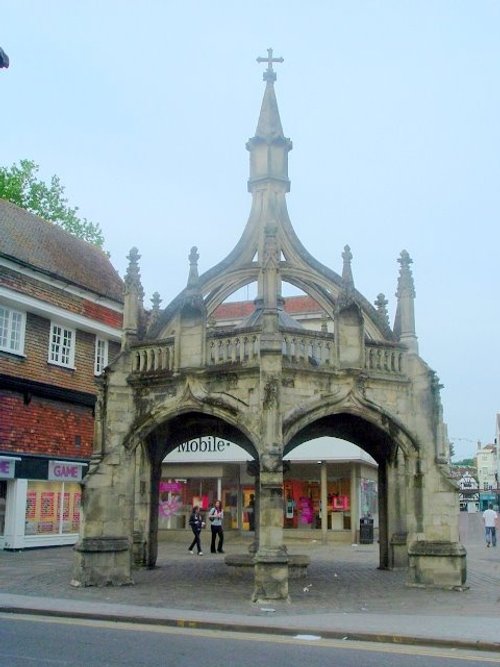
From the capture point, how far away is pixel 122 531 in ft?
54.9

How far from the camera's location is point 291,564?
1828cm

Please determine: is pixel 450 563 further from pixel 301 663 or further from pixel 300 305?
pixel 300 305

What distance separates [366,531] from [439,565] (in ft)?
55.4

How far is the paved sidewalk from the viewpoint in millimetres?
11406

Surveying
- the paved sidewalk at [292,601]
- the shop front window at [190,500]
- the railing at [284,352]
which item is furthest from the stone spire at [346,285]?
the shop front window at [190,500]

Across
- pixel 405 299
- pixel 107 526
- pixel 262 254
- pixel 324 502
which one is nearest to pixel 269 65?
pixel 262 254

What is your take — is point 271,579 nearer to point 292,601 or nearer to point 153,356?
point 292,601

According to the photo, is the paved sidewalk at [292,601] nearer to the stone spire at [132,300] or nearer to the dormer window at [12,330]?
the stone spire at [132,300]

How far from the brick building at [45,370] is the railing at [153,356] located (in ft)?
28.3

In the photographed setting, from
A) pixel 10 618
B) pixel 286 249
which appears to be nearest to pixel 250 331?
pixel 286 249

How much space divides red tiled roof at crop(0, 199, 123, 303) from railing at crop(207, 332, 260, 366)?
11295mm

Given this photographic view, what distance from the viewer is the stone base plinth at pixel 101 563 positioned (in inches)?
632

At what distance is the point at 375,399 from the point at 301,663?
7.97m

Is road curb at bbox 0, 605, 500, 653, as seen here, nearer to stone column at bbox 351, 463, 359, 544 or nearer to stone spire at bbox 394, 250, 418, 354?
stone spire at bbox 394, 250, 418, 354
